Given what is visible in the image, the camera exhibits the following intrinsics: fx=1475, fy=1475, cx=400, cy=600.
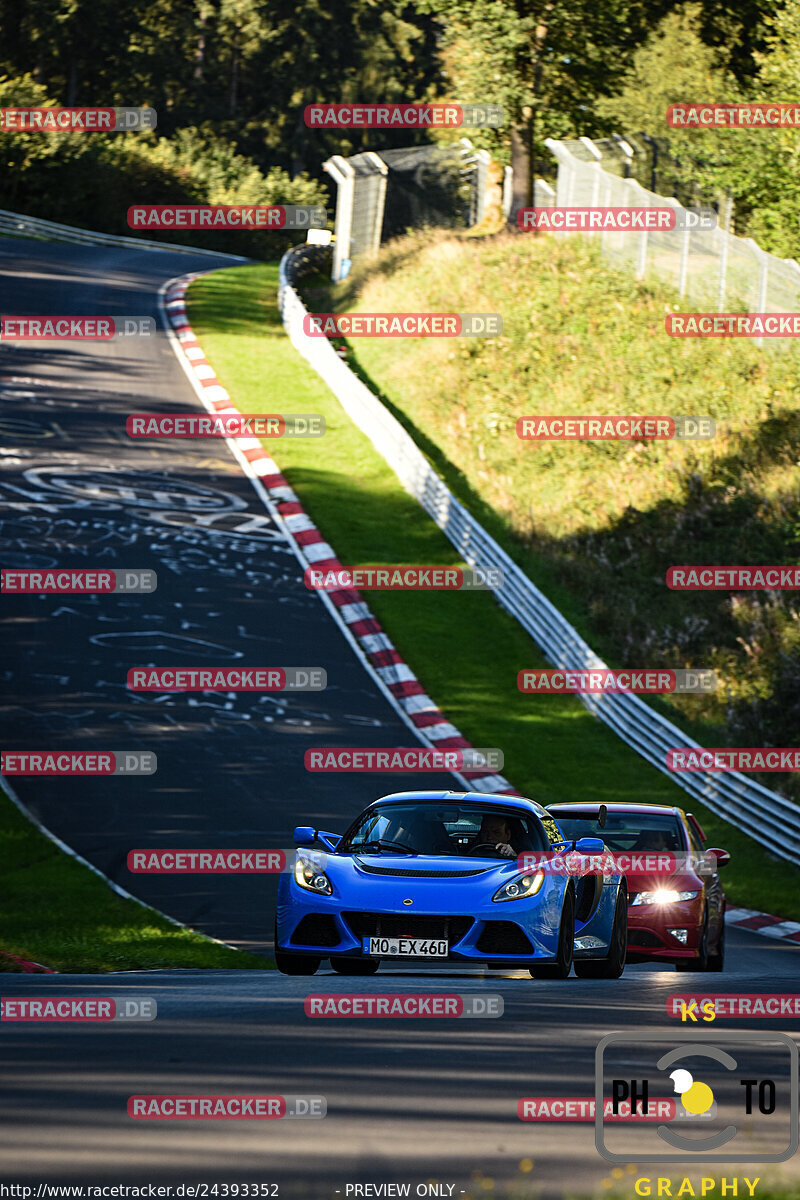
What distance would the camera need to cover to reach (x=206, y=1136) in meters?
4.48

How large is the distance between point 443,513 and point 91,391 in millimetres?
10264

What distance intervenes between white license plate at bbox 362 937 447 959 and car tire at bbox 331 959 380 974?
533 millimetres

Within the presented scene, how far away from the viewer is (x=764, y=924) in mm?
15461

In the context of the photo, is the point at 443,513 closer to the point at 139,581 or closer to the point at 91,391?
the point at 139,581

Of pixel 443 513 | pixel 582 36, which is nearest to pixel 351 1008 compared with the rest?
pixel 443 513

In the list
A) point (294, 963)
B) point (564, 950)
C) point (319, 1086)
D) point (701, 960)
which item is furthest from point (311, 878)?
point (701, 960)

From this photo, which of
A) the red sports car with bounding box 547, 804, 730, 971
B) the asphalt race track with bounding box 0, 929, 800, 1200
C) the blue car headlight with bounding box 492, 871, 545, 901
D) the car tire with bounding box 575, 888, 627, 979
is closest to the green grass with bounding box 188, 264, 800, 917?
the red sports car with bounding box 547, 804, 730, 971

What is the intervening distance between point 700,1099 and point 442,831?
470cm

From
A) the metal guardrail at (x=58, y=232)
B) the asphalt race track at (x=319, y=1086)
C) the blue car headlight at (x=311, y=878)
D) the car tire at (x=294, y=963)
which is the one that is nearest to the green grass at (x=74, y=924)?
the car tire at (x=294, y=963)

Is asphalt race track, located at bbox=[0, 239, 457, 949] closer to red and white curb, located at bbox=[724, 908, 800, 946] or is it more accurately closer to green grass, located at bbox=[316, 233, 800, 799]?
red and white curb, located at bbox=[724, 908, 800, 946]

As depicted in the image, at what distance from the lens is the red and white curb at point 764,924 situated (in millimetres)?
14914

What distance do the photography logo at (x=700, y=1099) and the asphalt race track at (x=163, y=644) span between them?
24.7ft

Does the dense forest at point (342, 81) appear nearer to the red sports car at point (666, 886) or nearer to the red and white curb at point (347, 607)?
the red and white curb at point (347, 607)

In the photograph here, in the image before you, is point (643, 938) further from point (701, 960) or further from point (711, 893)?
point (711, 893)
